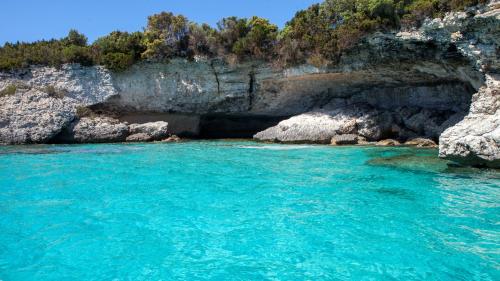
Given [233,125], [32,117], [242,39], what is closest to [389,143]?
[242,39]

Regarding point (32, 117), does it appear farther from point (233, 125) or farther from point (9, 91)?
point (233, 125)

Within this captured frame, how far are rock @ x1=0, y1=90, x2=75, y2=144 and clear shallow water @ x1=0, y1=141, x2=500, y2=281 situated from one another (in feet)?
38.2

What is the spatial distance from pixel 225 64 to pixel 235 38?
1646 millimetres

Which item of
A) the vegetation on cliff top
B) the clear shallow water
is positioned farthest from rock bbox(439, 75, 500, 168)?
the vegetation on cliff top

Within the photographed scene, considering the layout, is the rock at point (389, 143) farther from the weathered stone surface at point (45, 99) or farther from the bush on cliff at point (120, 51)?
the weathered stone surface at point (45, 99)

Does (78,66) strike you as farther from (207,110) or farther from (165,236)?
(165,236)

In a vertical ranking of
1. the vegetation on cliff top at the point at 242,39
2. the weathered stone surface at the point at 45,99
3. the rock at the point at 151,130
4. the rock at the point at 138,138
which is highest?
the vegetation on cliff top at the point at 242,39

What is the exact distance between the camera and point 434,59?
18.1 meters

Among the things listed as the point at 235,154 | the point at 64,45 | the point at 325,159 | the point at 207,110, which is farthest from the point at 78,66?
the point at 325,159

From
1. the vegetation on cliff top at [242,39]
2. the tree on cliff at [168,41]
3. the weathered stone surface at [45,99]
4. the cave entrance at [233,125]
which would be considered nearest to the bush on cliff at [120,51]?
the vegetation on cliff top at [242,39]

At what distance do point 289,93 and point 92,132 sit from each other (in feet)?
40.4

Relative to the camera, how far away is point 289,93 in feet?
81.8

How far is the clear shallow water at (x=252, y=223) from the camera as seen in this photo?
5.15 metres

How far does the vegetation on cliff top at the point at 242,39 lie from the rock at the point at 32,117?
8.27 feet
